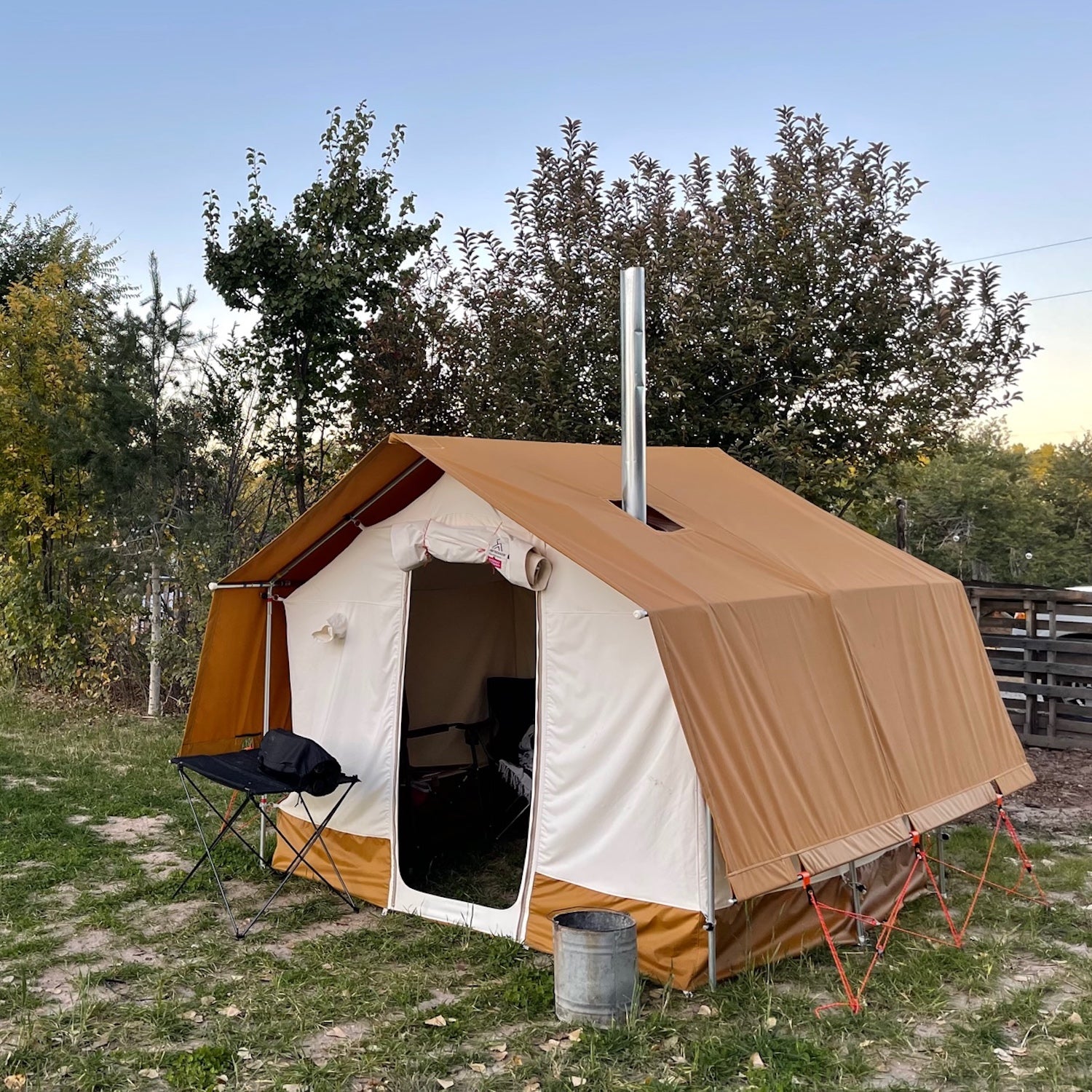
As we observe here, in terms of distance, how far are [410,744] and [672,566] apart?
103 inches

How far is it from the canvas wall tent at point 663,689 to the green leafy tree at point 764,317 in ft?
7.77

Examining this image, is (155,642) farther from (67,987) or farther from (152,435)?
(67,987)

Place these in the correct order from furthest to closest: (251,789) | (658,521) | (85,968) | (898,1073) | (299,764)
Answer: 1. (658,521)
2. (299,764)
3. (251,789)
4. (85,968)
5. (898,1073)

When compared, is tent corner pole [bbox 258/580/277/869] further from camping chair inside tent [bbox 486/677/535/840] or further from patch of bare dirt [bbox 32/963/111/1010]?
patch of bare dirt [bbox 32/963/111/1010]

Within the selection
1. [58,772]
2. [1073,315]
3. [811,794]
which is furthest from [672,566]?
[1073,315]

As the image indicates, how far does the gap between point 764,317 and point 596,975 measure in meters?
5.10

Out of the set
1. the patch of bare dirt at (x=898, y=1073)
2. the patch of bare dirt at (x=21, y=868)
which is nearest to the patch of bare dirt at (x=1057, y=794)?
the patch of bare dirt at (x=898, y=1073)

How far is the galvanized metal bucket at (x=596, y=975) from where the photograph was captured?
3.38 m

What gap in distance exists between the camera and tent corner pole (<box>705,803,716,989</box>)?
11.6ft

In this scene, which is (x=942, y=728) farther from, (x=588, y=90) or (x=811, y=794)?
(x=588, y=90)

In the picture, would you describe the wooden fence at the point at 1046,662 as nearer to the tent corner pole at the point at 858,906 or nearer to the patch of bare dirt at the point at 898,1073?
the tent corner pole at the point at 858,906

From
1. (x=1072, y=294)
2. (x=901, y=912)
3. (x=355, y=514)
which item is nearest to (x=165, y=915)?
(x=355, y=514)

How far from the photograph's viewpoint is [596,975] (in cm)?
339

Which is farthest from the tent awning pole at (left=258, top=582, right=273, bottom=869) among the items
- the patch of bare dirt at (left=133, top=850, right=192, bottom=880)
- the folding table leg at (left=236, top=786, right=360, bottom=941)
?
the patch of bare dirt at (left=133, top=850, right=192, bottom=880)
